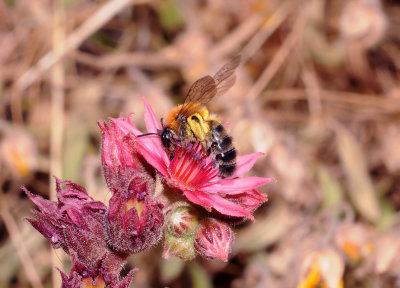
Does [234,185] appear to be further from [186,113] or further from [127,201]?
[127,201]

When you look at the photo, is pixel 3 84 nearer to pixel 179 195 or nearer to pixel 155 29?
pixel 155 29

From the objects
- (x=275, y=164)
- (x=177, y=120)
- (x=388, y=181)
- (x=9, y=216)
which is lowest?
(x=388, y=181)

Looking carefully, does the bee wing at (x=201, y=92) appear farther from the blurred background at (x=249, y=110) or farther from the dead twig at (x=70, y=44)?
the dead twig at (x=70, y=44)

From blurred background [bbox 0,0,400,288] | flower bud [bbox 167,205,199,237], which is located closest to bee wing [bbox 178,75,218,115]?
flower bud [bbox 167,205,199,237]

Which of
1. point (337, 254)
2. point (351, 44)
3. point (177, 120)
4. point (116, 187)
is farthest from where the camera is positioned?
point (351, 44)

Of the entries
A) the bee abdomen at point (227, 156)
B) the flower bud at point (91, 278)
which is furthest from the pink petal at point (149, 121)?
the flower bud at point (91, 278)

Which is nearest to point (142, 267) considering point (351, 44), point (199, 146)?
point (199, 146)

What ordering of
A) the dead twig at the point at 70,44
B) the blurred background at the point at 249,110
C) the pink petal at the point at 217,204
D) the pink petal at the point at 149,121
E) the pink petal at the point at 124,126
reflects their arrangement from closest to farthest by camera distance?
the pink petal at the point at 217,204 → the pink petal at the point at 124,126 → the pink petal at the point at 149,121 → the blurred background at the point at 249,110 → the dead twig at the point at 70,44
